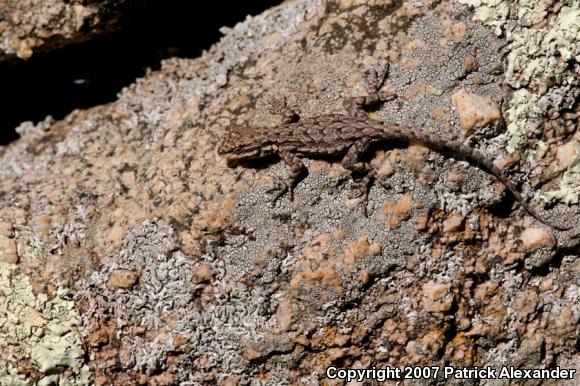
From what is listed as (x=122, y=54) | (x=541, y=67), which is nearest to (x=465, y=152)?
(x=541, y=67)

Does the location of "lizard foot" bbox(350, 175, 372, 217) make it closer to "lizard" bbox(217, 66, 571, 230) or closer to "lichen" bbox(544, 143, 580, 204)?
"lizard" bbox(217, 66, 571, 230)

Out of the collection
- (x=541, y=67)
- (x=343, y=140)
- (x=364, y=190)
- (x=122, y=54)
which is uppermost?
(x=122, y=54)

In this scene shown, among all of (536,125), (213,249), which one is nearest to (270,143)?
(213,249)

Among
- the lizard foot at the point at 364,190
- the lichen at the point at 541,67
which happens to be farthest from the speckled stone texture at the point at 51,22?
the lichen at the point at 541,67

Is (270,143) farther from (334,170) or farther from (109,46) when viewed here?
(109,46)

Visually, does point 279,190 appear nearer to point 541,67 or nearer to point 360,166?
point 360,166

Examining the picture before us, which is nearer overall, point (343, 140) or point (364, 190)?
point (364, 190)
